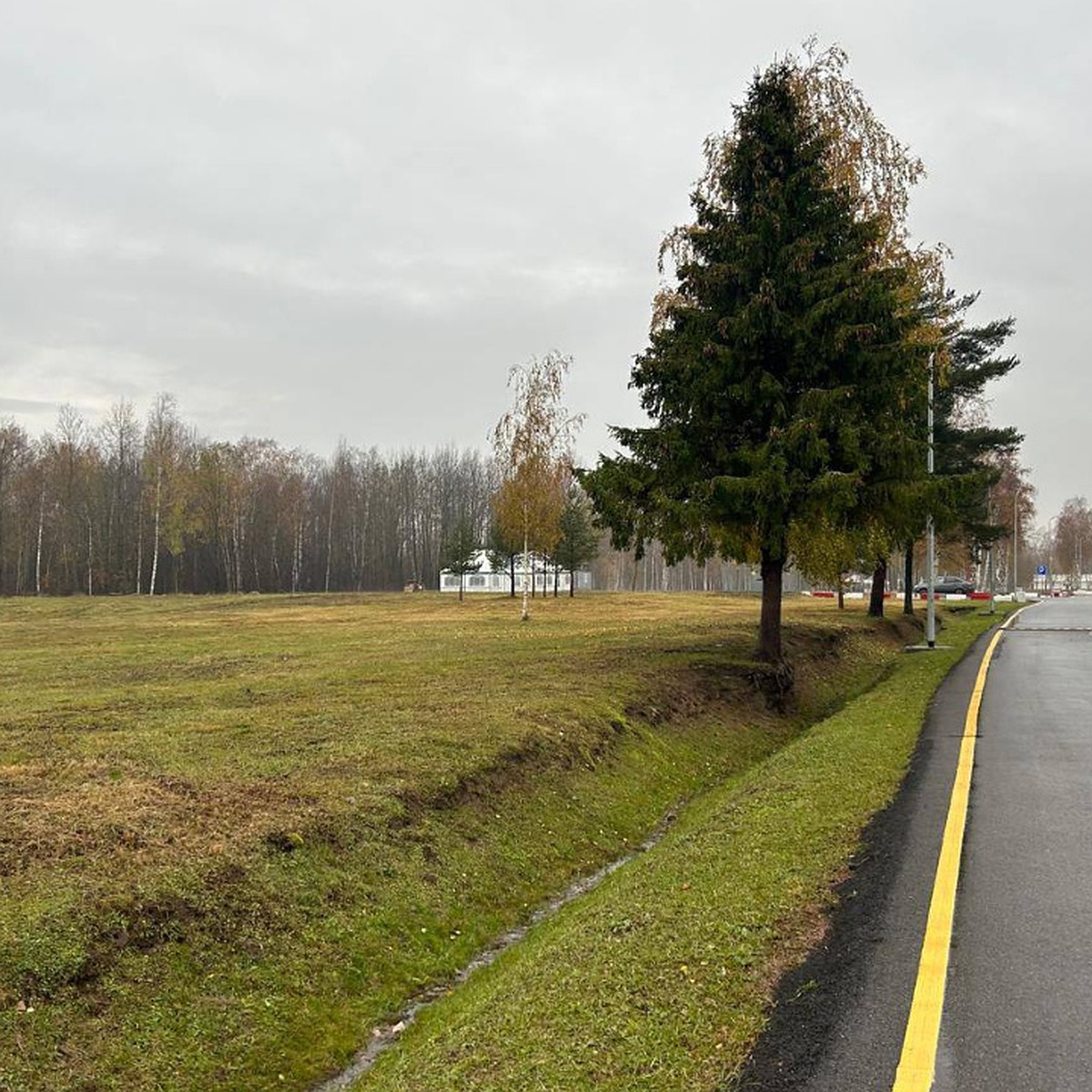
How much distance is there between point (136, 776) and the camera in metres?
7.86

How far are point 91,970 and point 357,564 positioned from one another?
92101 millimetres

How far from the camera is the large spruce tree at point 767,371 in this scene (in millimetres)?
15031

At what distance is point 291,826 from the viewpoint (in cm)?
675

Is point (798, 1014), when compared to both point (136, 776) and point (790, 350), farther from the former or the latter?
point (790, 350)

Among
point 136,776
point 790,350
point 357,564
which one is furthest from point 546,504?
point 357,564

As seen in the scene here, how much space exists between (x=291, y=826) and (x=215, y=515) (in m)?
76.3

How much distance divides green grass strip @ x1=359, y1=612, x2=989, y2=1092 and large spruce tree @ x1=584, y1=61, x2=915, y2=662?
769 centimetres

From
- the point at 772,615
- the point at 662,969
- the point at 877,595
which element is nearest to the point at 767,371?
the point at 772,615

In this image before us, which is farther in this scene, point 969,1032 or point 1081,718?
point 1081,718

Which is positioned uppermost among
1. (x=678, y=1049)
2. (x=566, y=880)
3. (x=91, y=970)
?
(x=678, y=1049)

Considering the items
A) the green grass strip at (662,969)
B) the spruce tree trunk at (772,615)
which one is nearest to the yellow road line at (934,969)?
the green grass strip at (662,969)

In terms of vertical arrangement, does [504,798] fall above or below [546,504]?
below

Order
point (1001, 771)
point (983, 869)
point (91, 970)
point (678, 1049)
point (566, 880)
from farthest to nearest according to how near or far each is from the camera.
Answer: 1. point (1001, 771)
2. point (566, 880)
3. point (983, 869)
4. point (91, 970)
5. point (678, 1049)

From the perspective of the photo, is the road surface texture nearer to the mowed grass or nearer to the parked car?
the mowed grass
